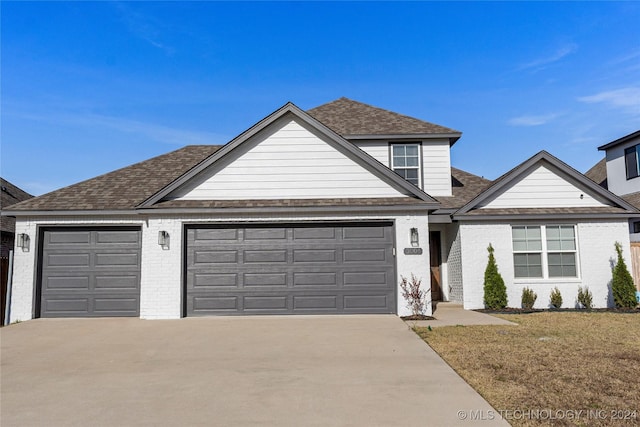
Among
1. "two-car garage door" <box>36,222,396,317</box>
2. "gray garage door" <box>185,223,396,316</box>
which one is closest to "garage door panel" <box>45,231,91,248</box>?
"two-car garage door" <box>36,222,396,317</box>

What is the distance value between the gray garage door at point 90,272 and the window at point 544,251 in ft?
37.4

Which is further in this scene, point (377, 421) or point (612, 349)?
point (612, 349)

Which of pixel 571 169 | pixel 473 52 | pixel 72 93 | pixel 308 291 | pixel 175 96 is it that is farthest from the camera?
pixel 175 96

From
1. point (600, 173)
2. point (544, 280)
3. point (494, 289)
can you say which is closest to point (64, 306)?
point (494, 289)

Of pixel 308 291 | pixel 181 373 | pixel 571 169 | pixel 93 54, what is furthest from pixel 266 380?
pixel 93 54

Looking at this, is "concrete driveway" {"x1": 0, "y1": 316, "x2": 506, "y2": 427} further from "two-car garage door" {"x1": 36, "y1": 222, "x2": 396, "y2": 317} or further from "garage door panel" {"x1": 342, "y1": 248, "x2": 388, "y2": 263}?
"garage door panel" {"x1": 342, "y1": 248, "x2": 388, "y2": 263}

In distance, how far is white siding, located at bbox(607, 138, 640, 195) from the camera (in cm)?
2277

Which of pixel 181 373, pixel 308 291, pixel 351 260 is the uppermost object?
pixel 351 260

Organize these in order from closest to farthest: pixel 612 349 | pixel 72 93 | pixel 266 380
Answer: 1. pixel 266 380
2. pixel 612 349
3. pixel 72 93

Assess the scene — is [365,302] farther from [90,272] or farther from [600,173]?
[600,173]

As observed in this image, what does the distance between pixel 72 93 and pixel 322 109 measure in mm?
9361

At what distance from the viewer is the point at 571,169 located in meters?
13.7

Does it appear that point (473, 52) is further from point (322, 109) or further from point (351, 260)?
point (351, 260)

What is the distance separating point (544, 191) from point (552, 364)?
8.72 m
